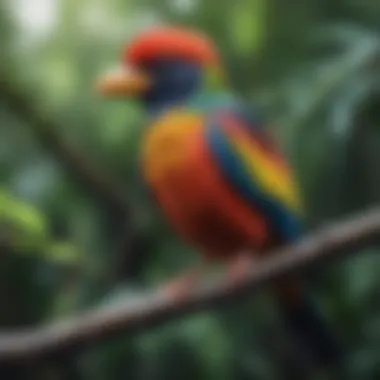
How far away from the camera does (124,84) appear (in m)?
1.12

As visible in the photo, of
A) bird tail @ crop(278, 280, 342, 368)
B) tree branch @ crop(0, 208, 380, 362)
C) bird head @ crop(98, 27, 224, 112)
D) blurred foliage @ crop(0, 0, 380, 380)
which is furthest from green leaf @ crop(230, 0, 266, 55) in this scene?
tree branch @ crop(0, 208, 380, 362)

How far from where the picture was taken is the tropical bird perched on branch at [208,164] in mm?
1145

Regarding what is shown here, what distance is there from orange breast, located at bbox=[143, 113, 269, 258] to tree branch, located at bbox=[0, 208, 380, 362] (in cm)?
20

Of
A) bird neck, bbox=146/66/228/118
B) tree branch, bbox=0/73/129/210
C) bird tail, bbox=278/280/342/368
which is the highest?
bird neck, bbox=146/66/228/118

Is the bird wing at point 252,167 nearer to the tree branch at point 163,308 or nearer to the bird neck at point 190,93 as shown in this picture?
the bird neck at point 190,93

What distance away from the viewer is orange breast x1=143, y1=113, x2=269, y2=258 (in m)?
1.15

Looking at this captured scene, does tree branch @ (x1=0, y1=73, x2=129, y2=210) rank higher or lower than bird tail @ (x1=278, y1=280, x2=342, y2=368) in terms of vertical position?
higher

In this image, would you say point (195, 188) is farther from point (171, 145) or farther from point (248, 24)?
point (248, 24)

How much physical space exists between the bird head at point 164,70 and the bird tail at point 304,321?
0.68 ft

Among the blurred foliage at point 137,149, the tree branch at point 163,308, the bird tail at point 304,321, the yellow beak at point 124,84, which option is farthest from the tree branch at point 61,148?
the tree branch at point 163,308

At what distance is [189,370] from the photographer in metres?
1.32

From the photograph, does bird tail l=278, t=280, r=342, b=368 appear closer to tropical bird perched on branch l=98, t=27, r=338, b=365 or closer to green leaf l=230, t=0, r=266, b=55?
tropical bird perched on branch l=98, t=27, r=338, b=365

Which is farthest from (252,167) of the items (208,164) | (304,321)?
(304,321)

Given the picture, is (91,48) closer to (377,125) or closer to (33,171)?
(33,171)
